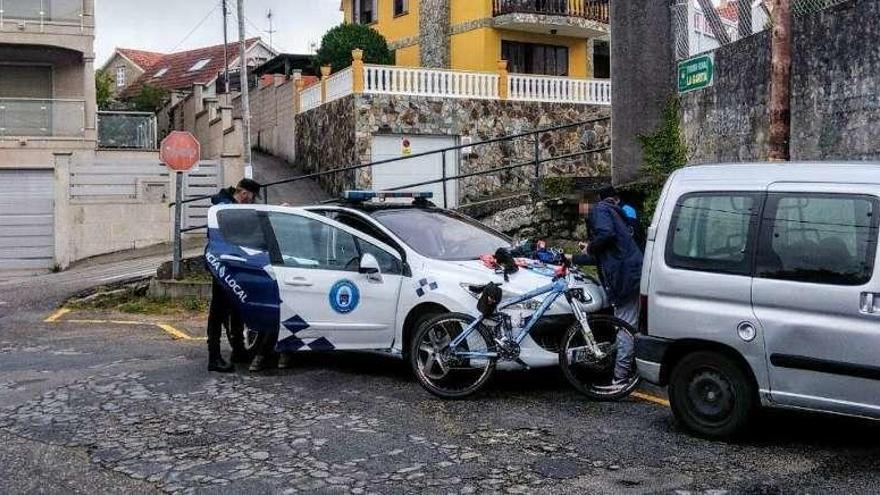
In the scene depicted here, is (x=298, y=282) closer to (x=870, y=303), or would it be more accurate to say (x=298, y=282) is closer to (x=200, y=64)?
(x=870, y=303)

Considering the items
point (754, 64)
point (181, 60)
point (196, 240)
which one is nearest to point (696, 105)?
point (754, 64)

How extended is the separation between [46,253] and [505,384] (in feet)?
60.0

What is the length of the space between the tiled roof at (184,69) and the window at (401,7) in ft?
53.9

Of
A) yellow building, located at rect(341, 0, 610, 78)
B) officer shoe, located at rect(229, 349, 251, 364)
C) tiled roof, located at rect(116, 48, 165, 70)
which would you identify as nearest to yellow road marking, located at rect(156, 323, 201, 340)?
officer shoe, located at rect(229, 349, 251, 364)

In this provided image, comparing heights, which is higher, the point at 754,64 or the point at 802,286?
the point at 754,64

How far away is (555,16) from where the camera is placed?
2973 centimetres

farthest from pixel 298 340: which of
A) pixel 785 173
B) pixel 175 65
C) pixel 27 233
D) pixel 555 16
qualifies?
pixel 175 65

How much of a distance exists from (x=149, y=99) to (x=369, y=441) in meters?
38.3

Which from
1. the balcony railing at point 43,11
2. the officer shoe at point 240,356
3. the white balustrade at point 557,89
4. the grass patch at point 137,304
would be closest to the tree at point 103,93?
the balcony railing at point 43,11

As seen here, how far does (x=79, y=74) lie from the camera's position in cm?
2853

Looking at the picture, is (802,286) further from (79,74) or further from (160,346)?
(79,74)

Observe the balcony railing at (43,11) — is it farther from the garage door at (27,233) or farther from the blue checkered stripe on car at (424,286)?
the blue checkered stripe on car at (424,286)

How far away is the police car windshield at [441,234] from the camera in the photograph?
27.4ft

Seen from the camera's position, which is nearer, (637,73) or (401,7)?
(637,73)
